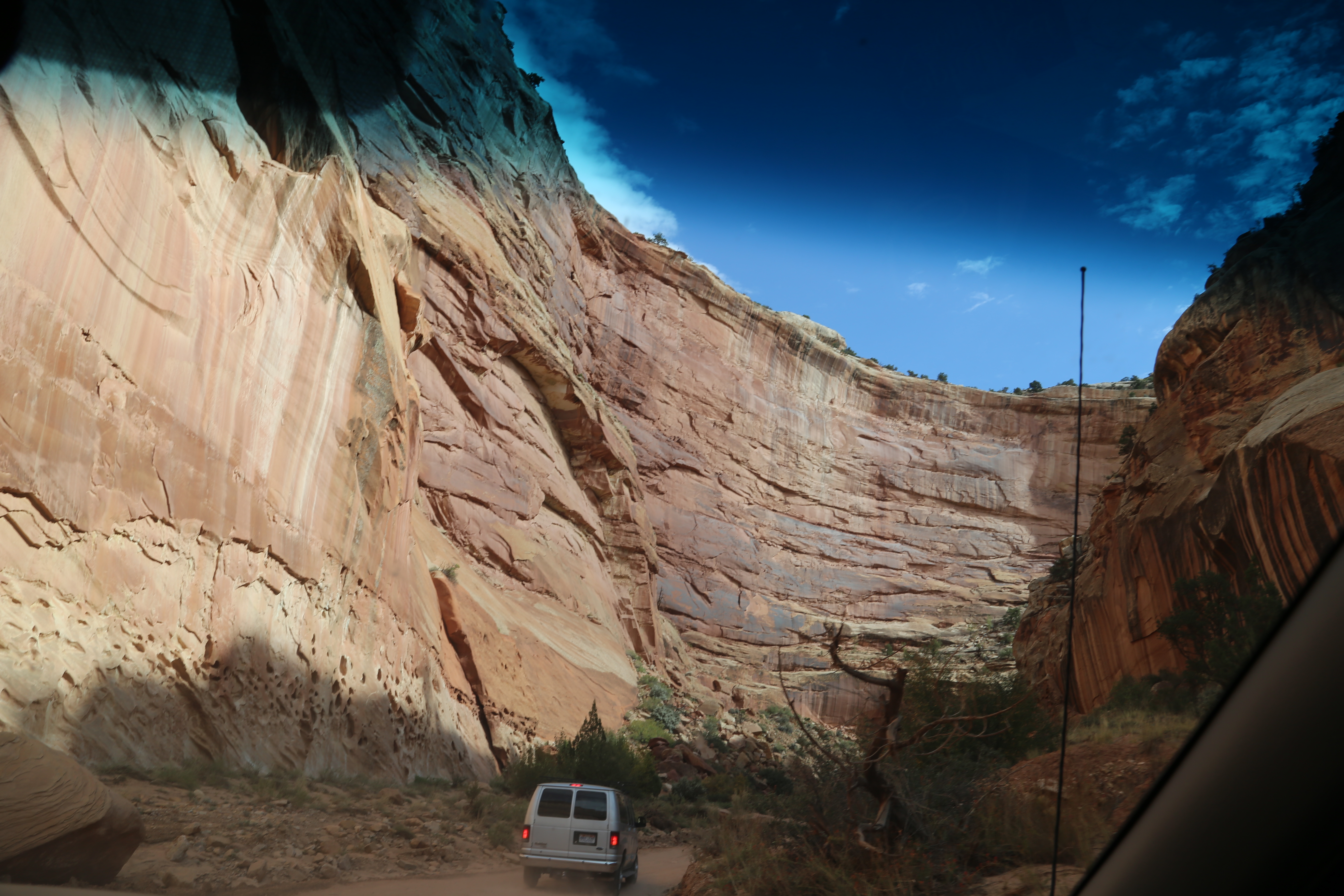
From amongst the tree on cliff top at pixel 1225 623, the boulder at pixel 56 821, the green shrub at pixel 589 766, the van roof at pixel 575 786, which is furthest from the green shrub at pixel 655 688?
the tree on cliff top at pixel 1225 623

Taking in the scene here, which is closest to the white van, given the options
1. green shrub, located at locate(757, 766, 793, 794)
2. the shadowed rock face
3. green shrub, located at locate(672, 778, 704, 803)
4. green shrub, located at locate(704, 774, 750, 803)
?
the shadowed rock face

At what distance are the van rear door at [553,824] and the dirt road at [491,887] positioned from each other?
0.46 m

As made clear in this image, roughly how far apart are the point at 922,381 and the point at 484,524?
4255 cm

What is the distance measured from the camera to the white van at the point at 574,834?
1002 centimetres

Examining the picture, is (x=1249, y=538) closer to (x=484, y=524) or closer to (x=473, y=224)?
(x=484, y=524)

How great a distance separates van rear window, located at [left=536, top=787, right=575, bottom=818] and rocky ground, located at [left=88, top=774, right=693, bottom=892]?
1563 mm

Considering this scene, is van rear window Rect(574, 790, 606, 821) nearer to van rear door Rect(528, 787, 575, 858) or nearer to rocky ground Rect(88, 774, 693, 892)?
van rear door Rect(528, 787, 575, 858)

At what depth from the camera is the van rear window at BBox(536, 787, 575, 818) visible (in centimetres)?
1027

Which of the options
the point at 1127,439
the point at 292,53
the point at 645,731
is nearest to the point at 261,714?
the point at 292,53

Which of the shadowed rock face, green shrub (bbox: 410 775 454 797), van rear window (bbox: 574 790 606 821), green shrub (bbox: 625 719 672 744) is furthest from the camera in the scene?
green shrub (bbox: 625 719 672 744)

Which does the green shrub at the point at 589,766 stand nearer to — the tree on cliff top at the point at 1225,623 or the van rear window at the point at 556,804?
the van rear window at the point at 556,804

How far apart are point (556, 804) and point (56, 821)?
5562mm

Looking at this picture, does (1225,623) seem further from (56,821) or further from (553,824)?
(553,824)

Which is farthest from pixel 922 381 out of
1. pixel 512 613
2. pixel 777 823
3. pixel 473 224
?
pixel 777 823
